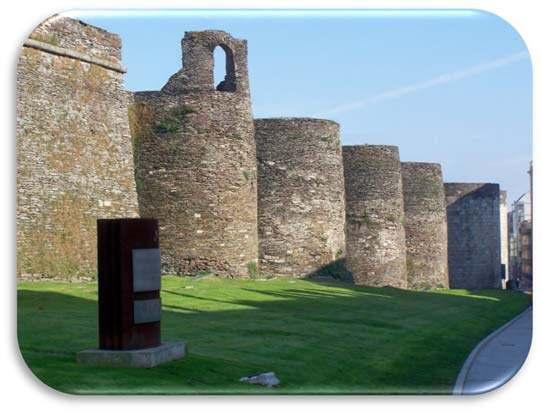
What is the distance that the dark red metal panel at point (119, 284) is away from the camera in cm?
1270

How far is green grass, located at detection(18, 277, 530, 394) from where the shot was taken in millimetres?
12547

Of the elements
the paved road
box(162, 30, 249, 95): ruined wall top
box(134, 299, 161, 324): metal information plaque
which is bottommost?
the paved road

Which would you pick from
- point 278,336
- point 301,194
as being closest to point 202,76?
point 301,194

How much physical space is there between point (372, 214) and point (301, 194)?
415 cm

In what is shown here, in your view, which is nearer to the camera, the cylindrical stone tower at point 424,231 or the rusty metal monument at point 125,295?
the rusty metal monument at point 125,295

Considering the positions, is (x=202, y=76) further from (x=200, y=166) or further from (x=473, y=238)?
(x=473, y=238)

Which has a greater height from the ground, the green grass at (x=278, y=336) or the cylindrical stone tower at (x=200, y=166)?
the cylindrical stone tower at (x=200, y=166)

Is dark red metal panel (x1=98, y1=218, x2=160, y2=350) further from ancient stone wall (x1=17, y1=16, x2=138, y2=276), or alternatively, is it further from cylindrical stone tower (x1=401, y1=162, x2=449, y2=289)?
cylindrical stone tower (x1=401, y1=162, x2=449, y2=289)

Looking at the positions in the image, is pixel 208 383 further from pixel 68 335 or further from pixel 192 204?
pixel 192 204

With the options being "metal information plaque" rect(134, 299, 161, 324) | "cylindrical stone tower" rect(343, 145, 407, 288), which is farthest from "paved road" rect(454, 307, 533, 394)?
"cylindrical stone tower" rect(343, 145, 407, 288)

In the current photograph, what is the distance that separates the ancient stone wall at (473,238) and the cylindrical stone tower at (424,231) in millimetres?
289

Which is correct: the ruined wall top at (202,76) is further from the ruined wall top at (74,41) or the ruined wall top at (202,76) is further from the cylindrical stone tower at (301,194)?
the cylindrical stone tower at (301,194)

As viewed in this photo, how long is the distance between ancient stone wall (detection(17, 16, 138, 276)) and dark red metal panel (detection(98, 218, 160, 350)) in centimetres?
410

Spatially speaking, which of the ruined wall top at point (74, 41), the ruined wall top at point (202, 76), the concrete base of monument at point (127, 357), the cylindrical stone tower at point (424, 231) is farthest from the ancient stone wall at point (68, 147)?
the cylindrical stone tower at point (424, 231)
